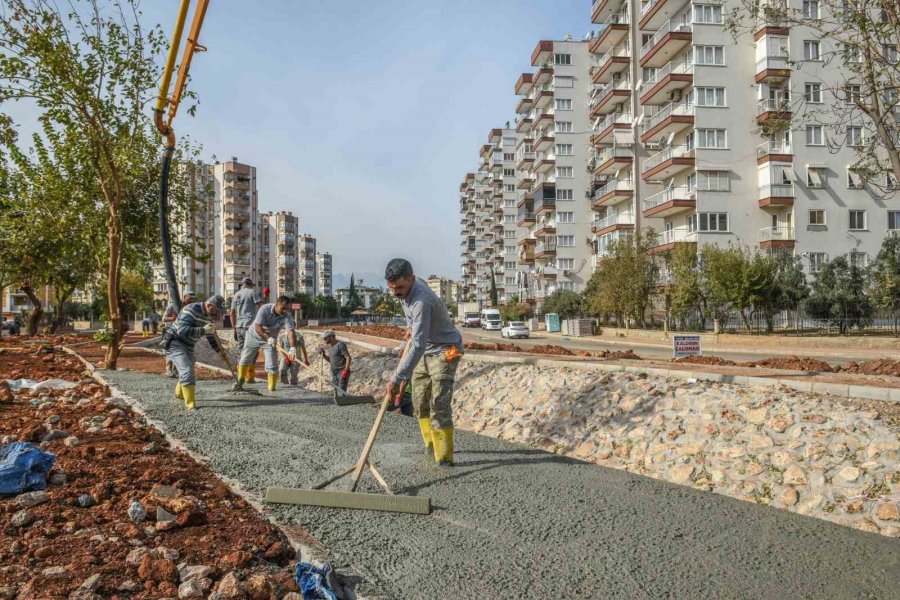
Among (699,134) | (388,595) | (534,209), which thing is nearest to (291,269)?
(534,209)

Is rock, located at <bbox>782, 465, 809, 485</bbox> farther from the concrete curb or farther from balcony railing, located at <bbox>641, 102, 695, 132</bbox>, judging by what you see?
balcony railing, located at <bbox>641, 102, 695, 132</bbox>

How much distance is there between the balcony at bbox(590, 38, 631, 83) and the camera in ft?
162

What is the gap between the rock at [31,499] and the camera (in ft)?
13.3

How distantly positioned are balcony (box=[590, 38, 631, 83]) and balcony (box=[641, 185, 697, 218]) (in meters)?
13.4

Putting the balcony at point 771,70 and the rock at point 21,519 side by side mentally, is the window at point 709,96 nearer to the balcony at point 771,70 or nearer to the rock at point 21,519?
the balcony at point 771,70

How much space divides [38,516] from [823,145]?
45.4m

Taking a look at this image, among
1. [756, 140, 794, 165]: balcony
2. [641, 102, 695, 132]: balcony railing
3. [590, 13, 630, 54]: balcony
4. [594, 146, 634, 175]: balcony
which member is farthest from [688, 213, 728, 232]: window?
[590, 13, 630, 54]: balcony

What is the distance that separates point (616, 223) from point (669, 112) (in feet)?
33.2

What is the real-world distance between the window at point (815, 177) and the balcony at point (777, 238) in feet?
9.94

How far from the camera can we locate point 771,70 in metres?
38.0

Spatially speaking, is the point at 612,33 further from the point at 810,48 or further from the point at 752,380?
the point at 752,380


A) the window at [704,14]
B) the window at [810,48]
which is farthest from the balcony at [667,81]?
the window at [810,48]

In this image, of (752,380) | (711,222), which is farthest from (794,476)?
(711,222)

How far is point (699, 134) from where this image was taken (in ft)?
130
